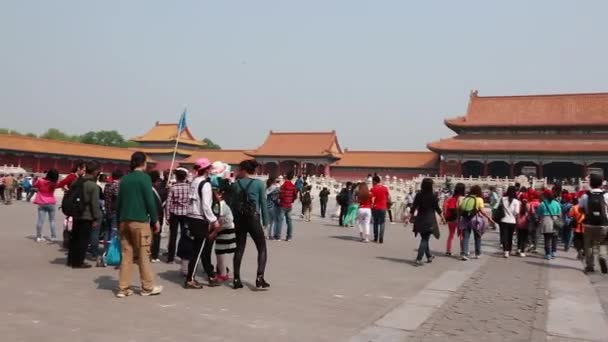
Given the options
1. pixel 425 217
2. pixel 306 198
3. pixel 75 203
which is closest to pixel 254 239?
pixel 75 203

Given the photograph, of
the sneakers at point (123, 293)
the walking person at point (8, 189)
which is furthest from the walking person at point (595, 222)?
the walking person at point (8, 189)

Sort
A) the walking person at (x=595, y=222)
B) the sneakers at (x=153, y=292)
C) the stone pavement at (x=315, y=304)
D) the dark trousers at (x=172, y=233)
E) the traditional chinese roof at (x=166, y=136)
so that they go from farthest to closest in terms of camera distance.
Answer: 1. the traditional chinese roof at (x=166, y=136)
2. the walking person at (x=595, y=222)
3. the dark trousers at (x=172, y=233)
4. the sneakers at (x=153, y=292)
5. the stone pavement at (x=315, y=304)

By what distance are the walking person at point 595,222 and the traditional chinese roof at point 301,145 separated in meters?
36.9

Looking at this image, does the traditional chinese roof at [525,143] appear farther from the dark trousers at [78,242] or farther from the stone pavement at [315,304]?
the dark trousers at [78,242]

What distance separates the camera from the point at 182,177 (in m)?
6.37

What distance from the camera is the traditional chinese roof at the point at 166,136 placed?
183ft

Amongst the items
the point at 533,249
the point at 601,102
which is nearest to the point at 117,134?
the point at 601,102

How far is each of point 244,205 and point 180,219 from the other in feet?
4.24

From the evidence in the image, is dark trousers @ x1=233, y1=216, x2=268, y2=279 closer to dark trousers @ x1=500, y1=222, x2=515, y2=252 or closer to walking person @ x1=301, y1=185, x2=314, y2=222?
dark trousers @ x1=500, y1=222, x2=515, y2=252

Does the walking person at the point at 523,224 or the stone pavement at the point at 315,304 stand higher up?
the walking person at the point at 523,224

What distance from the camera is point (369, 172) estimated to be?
4256 cm

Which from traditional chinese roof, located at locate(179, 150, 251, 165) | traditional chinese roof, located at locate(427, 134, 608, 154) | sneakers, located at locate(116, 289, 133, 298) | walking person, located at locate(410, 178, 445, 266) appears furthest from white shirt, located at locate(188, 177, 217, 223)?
traditional chinese roof, located at locate(179, 150, 251, 165)

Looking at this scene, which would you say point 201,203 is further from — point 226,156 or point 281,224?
point 226,156

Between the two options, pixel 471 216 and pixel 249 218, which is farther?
pixel 471 216
